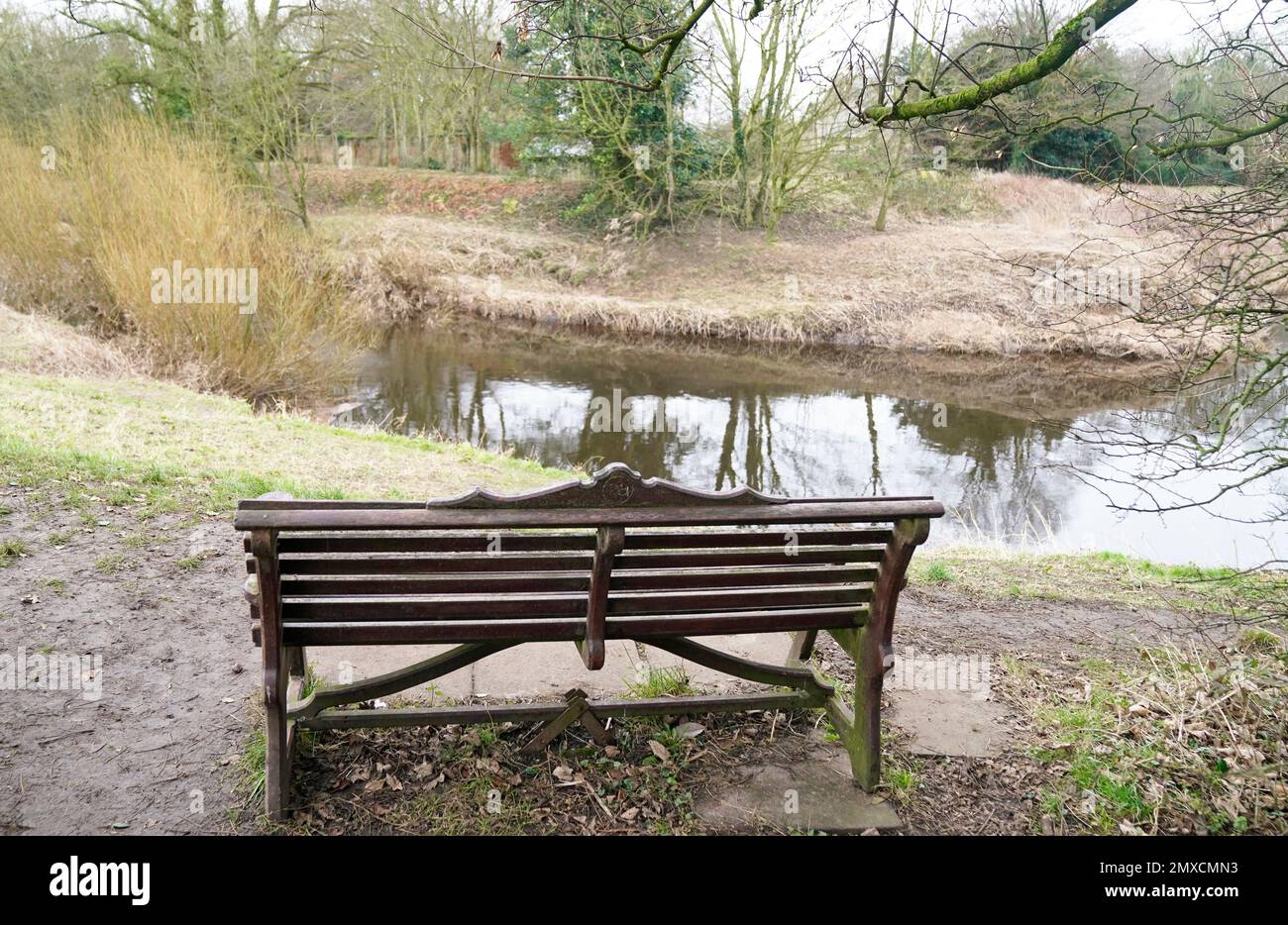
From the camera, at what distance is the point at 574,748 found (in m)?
3.24

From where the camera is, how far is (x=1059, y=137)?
2736 centimetres

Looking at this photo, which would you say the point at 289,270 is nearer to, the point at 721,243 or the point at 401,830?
the point at 401,830

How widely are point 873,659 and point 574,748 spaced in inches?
44.7

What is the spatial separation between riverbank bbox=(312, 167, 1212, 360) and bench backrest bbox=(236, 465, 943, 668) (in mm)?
15565

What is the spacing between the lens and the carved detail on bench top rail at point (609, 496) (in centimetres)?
249

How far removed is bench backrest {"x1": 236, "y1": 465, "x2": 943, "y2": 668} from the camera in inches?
99.3

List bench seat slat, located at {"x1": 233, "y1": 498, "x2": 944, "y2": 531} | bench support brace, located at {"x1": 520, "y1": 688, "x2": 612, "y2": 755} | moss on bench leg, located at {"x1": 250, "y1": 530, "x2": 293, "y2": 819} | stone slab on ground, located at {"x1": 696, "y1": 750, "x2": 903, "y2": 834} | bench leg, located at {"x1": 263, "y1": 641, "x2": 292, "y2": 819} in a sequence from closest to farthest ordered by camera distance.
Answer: bench seat slat, located at {"x1": 233, "y1": 498, "x2": 944, "y2": 531} < moss on bench leg, located at {"x1": 250, "y1": 530, "x2": 293, "y2": 819} < bench leg, located at {"x1": 263, "y1": 641, "x2": 292, "y2": 819} < stone slab on ground, located at {"x1": 696, "y1": 750, "x2": 903, "y2": 834} < bench support brace, located at {"x1": 520, "y1": 688, "x2": 612, "y2": 755}

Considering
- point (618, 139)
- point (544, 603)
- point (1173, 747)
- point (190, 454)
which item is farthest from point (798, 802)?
point (618, 139)

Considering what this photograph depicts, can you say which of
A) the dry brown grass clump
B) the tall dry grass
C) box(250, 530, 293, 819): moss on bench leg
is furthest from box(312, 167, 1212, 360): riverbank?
box(250, 530, 293, 819): moss on bench leg

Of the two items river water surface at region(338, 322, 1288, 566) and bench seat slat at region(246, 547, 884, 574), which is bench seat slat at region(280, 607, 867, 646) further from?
river water surface at region(338, 322, 1288, 566)

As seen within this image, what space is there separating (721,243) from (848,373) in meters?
8.14

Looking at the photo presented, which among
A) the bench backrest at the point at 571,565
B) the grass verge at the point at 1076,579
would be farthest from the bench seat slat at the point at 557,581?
the grass verge at the point at 1076,579

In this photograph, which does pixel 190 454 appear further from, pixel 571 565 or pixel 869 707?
pixel 869 707

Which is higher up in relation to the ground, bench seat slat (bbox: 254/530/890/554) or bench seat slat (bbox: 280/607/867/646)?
bench seat slat (bbox: 254/530/890/554)
